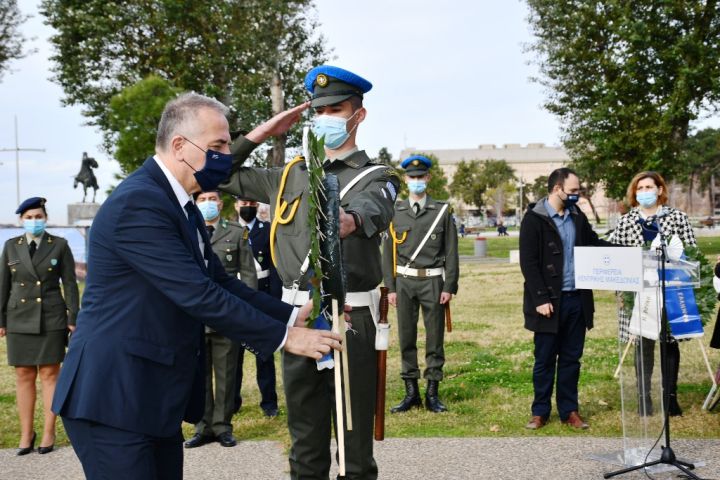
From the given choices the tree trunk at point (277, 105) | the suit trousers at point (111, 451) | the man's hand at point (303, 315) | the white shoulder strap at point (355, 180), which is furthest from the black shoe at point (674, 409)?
the tree trunk at point (277, 105)

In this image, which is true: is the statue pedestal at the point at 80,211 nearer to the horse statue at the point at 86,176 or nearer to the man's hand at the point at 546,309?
the horse statue at the point at 86,176

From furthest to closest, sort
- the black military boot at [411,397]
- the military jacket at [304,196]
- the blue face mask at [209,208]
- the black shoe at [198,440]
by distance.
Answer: the black military boot at [411,397]
the blue face mask at [209,208]
the black shoe at [198,440]
the military jacket at [304,196]

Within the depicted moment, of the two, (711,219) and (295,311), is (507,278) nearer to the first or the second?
(295,311)

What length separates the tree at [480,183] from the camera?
106250 mm

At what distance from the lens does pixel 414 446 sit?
6.68 meters

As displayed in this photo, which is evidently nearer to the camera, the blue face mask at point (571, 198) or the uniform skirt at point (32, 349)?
the uniform skirt at point (32, 349)

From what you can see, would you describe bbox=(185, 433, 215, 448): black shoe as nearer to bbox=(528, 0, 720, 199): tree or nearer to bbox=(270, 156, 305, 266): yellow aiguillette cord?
bbox=(270, 156, 305, 266): yellow aiguillette cord

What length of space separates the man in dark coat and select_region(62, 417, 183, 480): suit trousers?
504 cm

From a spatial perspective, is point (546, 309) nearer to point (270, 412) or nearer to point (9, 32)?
point (270, 412)

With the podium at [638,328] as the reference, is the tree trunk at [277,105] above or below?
above

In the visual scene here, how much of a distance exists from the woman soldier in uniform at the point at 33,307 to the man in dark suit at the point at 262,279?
1847 mm

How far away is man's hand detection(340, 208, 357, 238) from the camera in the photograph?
358 cm

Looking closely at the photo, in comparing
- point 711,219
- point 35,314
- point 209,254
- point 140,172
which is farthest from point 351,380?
point 711,219

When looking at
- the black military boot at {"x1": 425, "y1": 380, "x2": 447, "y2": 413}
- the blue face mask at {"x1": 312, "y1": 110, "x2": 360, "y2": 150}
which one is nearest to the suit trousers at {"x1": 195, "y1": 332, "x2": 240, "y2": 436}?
the black military boot at {"x1": 425, "y1": 380, "x2": 447, "y2": 413}
